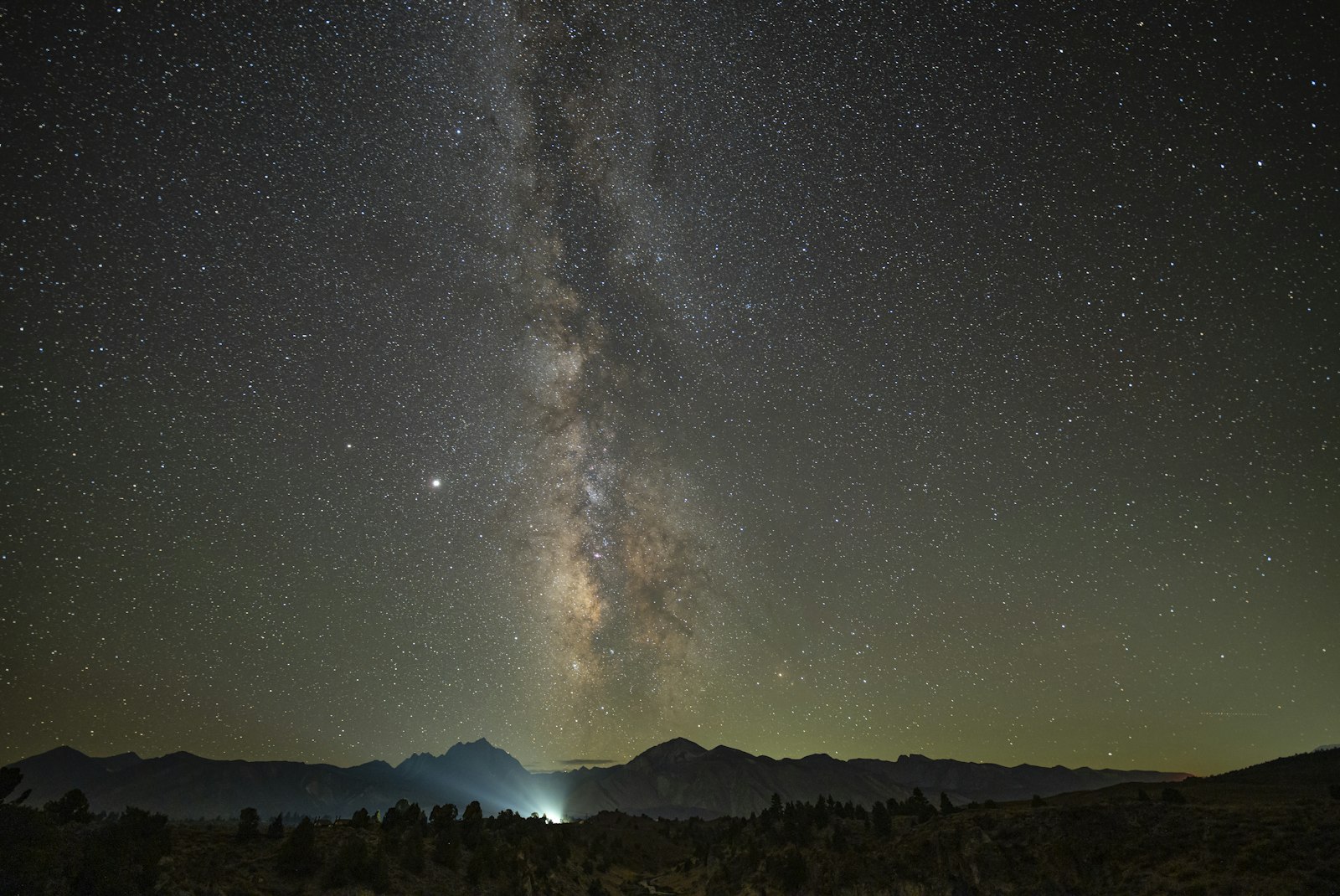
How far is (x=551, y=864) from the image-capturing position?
4997 cm

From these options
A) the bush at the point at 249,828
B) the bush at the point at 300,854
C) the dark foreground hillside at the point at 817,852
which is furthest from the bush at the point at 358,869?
the bush at the point at 249,828

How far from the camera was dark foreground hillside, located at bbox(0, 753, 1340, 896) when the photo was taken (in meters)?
26.8

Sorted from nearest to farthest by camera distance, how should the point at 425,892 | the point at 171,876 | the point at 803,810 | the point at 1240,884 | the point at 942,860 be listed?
the point at 1240,884, the point at 171,876, the point at 425,892, the point at 942,860, the point at 803,810

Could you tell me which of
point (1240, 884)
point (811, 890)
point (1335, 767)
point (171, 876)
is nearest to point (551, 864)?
point (811, 890)

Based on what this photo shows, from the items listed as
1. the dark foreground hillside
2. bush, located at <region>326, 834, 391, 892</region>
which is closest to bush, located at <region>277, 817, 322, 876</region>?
the dark foreground hillside

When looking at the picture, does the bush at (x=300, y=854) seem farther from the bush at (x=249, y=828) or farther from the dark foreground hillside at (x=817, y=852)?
the bush at (x=249, y=828)

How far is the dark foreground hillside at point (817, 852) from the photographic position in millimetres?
26844

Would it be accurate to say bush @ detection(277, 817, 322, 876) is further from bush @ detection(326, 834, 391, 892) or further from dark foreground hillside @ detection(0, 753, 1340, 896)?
bush @ detection(326, 834, 391, 892)

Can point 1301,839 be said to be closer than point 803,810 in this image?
Yes

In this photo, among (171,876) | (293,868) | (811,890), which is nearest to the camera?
(171,876)

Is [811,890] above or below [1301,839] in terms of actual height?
below

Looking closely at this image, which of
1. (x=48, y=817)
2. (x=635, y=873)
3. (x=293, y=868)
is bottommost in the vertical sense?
(x=635, y=873)

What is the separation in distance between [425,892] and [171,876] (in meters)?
12.2

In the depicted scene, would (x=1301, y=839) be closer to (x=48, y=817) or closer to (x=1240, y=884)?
(x=1240, y=884)
